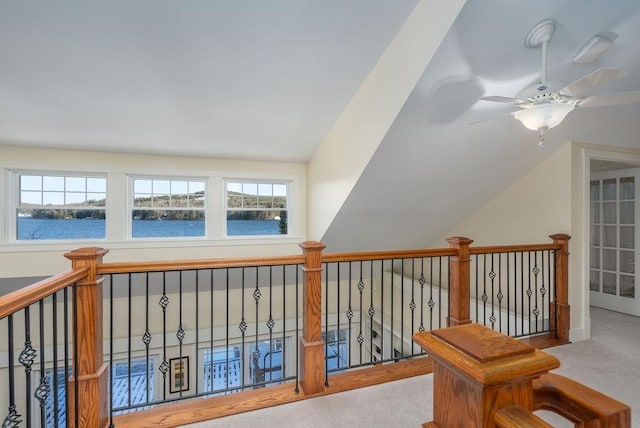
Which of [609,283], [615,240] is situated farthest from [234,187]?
[609,283]

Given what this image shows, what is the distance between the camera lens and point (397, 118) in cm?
257

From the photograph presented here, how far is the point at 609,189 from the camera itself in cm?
440

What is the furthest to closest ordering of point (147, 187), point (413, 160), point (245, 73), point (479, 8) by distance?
point (147, 187) < point (413, 160) < point (245, 73) < point (479, 8)

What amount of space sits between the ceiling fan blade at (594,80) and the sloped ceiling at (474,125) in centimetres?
53

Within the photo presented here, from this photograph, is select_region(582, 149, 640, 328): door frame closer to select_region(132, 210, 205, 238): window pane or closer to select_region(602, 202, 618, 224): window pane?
select_region(602, 202, 618, 224): window pane

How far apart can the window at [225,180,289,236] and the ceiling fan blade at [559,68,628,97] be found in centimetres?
372

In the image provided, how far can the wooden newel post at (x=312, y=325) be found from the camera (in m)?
2.23

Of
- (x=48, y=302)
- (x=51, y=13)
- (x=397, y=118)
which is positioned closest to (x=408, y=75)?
(x=397, y=118)

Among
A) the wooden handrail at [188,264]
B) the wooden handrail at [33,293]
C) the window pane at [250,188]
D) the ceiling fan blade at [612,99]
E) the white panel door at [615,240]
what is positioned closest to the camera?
the wooden handrail at [33,293]

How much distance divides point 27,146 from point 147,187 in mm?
1336

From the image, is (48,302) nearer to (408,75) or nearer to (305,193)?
(305,193)

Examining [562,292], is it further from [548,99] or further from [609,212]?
[548,99]

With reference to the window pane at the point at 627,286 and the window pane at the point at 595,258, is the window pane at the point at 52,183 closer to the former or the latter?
the window pane at the point at 595,258

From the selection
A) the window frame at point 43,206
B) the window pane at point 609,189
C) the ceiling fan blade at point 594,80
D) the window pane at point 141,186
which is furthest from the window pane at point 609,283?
the window frame at point 43,206
